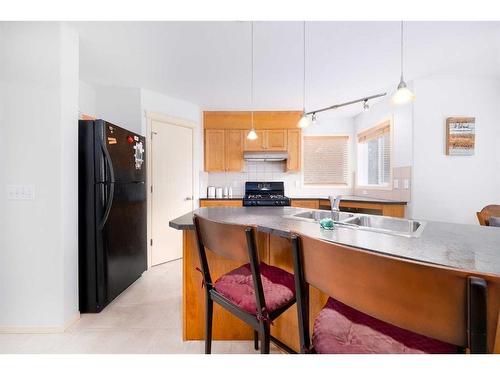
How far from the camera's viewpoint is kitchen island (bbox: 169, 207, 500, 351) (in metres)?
0.90

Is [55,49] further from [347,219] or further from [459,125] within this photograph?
[459,125]

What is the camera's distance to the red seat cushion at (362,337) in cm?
73

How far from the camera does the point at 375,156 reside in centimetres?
398

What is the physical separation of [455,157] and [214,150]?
3322mm

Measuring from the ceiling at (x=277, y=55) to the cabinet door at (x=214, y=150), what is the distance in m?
0.84

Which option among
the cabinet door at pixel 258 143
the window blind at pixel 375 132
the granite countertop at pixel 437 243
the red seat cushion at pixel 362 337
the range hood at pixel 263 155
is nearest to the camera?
the red seat cushion at pixel 362 337

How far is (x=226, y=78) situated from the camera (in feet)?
9.76

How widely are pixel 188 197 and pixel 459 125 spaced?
3659 millimetres

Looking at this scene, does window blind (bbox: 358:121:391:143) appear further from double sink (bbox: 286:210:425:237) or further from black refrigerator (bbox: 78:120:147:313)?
black refrigerator (bbox: 78:120:147:313)

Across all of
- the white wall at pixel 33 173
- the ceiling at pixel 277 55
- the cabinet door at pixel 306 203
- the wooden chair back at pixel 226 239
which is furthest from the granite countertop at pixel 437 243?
the cabinet door at pixel 306 203

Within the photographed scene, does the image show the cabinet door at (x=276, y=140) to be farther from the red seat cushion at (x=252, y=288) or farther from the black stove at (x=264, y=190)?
the red seat cushion at (x=252, y=288)

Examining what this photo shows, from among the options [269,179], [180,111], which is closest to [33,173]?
[180,111]

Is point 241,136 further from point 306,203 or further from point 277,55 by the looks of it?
point 277,55
